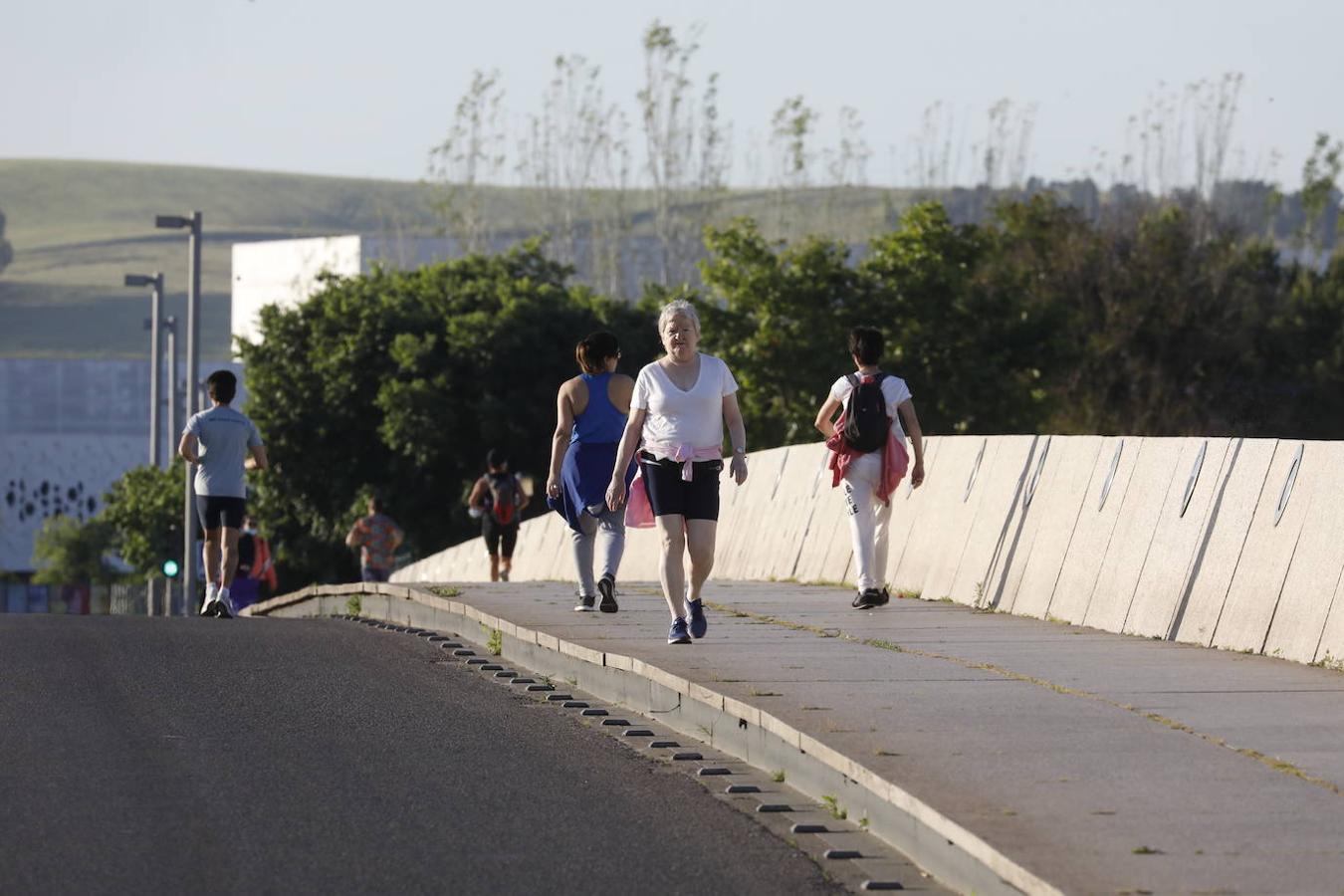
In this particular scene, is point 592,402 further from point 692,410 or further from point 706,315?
point 706,315

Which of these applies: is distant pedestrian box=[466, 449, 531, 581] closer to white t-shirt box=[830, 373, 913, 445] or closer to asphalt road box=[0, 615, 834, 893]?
white t-shirt box=[830, 373, 913, 445]

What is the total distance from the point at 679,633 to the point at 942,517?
197 inches

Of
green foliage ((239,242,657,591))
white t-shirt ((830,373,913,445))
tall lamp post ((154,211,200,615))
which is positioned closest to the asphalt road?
white t-shirt ((830,373,913,445))

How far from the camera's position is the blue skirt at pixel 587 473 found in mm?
14227

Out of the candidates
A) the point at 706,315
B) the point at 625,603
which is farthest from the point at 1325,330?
the point at 625,603

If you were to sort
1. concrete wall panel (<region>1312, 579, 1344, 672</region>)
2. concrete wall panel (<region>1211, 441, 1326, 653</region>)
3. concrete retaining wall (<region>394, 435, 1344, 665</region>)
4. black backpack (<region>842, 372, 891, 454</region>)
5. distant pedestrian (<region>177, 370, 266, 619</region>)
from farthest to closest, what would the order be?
distant pedestrian (<region>177, 370, 266, 619</region>) < black backpack (<region>842, 372, 891, 454</region>) < concrete wall panel (<region>1211, 441, 1326, 653</region>) < concrete retaining wall (<region>394, 435, 1344, 665</region>) < concrete wall panel (<region>1312, 579, 1344, 672</region>)

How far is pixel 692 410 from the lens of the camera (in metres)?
12.0

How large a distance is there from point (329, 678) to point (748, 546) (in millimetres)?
10817

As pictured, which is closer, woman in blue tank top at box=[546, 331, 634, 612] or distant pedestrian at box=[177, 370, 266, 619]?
woman in blue tank top at box=[546, 331, 634, 612]

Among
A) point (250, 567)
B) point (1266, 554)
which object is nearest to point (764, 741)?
point (1266, 554)

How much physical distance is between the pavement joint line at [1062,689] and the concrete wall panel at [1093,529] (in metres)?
1.65

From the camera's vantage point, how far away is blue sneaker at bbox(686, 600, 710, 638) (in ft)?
40.7

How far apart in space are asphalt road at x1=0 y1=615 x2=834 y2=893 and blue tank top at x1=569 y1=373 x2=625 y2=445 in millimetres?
2295

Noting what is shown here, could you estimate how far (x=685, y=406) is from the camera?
12.0 metres
